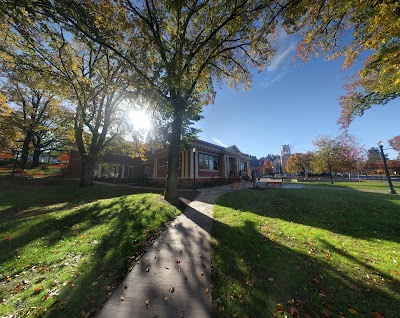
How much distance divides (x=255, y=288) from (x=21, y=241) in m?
7.06

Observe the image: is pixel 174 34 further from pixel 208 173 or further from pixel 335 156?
pixel 335 156

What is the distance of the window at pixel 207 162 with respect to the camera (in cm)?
2122

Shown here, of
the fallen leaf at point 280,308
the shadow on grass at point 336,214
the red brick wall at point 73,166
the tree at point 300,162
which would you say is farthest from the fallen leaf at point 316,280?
the tree at point 300,162

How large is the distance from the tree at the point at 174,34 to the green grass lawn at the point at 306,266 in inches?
241

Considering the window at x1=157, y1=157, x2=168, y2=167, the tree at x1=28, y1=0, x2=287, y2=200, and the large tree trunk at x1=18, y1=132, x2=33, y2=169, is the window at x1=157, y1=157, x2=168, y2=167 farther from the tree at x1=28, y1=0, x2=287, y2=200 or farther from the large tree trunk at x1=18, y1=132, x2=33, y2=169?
the large tree trunk at x1=18, y1=132, x2=33, y2=169

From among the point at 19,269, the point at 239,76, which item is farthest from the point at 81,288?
the point at 239,76

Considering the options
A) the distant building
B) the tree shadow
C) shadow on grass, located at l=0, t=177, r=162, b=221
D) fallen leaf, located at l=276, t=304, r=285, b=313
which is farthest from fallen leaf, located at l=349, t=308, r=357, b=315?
the distant building

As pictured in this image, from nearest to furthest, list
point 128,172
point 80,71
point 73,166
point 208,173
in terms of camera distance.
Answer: point 80,71
point 208,173
point 73,166
point 128,172

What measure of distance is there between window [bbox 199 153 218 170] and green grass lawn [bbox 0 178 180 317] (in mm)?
13132

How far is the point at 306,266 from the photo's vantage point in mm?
3814

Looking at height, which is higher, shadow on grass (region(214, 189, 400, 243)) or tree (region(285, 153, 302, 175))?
tree (region(285, 153, 302, 175))

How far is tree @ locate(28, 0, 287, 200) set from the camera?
742 cm

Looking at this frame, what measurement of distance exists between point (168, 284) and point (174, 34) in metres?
11.5

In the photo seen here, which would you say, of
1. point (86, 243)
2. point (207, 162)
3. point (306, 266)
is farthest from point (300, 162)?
point (86, 243)
